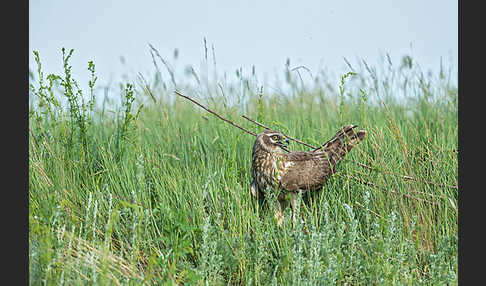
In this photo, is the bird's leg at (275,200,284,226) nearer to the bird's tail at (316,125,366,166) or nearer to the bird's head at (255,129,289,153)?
the bird's head at (255,129,289,153)

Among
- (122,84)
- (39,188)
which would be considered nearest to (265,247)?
(39,188)

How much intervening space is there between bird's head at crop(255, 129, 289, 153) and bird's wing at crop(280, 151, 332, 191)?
105 mm

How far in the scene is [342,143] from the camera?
14.0ft

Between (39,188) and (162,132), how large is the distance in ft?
5.71

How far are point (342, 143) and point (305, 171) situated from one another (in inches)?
19.8

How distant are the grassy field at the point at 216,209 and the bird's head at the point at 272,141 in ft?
0.98

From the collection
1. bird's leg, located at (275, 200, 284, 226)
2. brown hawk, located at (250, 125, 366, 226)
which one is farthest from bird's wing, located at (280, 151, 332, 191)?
bird's leg, located at (275, 200, 284, 226)

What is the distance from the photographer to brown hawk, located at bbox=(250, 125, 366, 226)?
4.01 m

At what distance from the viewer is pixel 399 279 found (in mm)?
3393

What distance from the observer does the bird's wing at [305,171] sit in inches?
158

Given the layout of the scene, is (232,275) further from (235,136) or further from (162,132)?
(162,132)

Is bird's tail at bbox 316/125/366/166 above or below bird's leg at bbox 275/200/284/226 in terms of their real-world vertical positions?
above

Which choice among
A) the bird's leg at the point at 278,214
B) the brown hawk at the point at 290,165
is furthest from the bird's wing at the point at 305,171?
the bird's leg at the point at 278,214

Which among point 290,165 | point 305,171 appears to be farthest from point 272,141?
point 305,171
